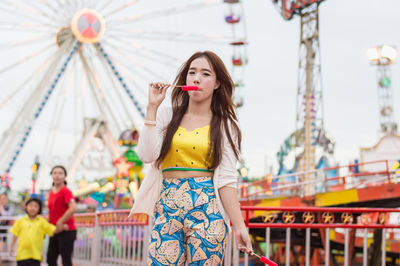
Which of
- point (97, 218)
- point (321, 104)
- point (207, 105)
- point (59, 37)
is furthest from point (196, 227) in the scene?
point (59, 37)

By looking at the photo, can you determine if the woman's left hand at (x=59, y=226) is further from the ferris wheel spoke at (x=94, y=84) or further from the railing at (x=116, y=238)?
the ferris wheel spoke at (x=94, y=84)

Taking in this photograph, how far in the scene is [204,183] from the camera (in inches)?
102

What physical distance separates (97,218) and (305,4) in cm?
1526

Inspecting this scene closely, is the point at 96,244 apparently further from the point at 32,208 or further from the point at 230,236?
the point at 230,236

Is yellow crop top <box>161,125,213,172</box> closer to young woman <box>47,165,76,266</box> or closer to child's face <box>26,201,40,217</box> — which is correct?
young woman <box>47,165,76,266</box>

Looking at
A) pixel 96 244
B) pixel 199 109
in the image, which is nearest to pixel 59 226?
pixel 96 244

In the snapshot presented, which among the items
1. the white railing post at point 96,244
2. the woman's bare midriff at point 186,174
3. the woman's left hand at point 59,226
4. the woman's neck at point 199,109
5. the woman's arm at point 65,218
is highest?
the woman's neck at point 199,109

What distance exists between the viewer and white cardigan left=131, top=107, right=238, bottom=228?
102 inches

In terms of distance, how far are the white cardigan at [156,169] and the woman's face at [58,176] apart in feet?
10.9

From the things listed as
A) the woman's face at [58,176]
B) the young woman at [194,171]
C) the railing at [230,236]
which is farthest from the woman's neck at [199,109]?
the woman's face at [58,176]

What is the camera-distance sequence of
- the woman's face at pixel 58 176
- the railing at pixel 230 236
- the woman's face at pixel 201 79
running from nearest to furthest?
1. the woman's face at pixel 201 79
2. the railing at pixel 230 236
3. the woman's face at pixel 58 176

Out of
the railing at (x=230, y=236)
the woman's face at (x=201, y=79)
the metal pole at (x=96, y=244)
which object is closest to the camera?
the woman's face at (x=201, y=79)

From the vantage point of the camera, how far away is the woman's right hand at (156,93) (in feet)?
8.58

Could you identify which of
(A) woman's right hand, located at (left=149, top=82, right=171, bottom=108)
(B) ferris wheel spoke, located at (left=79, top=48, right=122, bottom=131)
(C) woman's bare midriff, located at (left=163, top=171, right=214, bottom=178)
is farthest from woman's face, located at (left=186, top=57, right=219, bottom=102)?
(B) ferris wheel spoke, located at (left=79, top=48, right=122, bottom=131)
